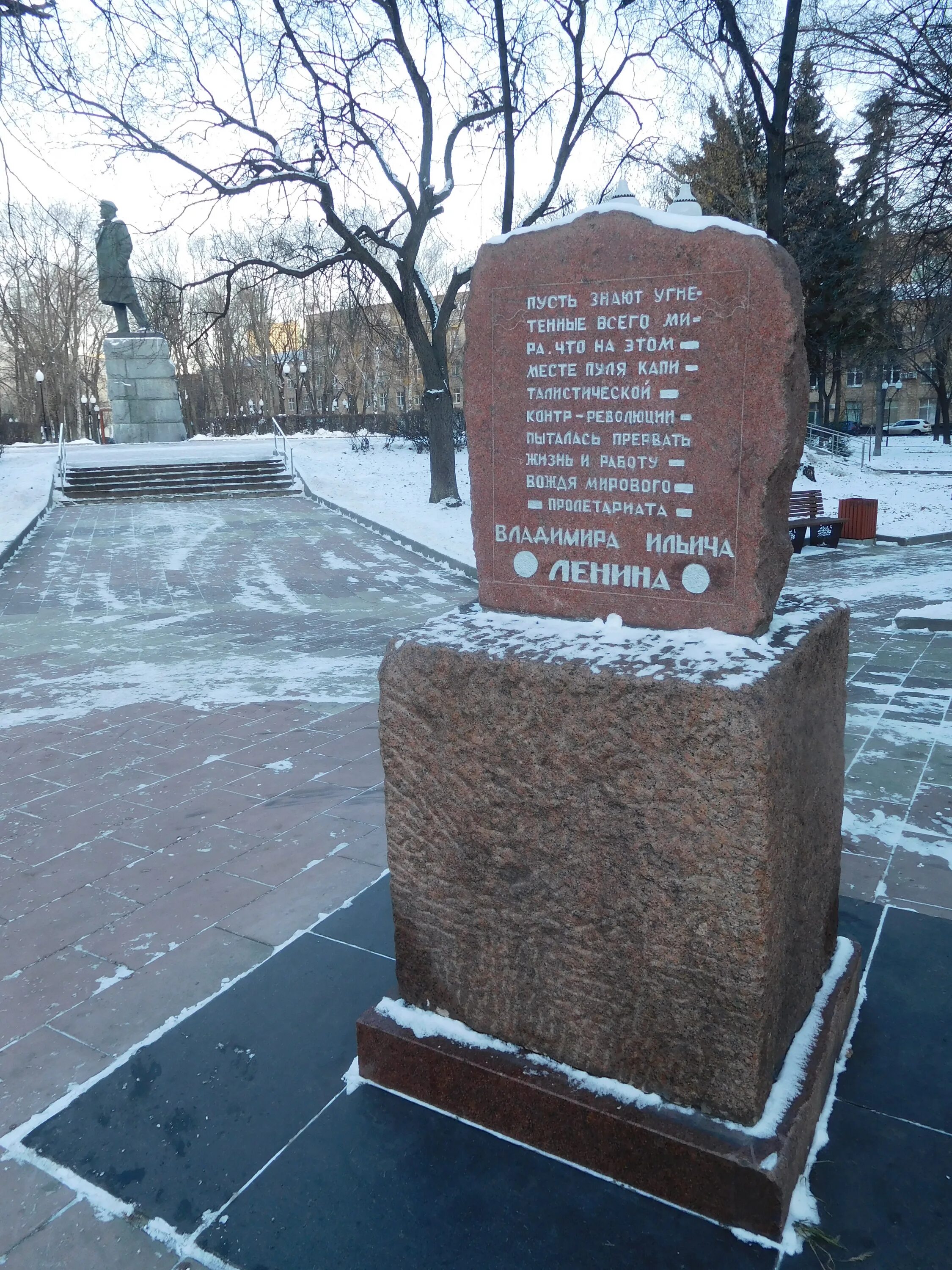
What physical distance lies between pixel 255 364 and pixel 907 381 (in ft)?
143

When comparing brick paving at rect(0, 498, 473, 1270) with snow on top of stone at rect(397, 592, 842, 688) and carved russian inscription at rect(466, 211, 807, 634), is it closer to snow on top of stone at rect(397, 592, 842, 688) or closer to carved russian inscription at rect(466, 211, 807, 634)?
snow on top of stone at rect(397, 592, 842, 688)

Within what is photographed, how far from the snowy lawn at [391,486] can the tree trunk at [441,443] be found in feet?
1.13

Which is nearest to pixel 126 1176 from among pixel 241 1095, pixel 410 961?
pixel 241 1095

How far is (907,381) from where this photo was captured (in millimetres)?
63125

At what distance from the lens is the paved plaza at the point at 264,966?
7.00 ft

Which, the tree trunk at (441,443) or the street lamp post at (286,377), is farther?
the street lamp post at (286,377)

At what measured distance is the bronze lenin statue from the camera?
85.5ft

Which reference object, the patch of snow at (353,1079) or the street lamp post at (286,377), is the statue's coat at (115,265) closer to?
the street lamp post at (286,377)

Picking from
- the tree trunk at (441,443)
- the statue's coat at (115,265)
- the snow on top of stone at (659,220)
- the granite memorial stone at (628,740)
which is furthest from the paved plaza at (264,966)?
the statue's coat at (115,265)

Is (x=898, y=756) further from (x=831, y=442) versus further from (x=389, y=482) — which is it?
(x=831, y=442)

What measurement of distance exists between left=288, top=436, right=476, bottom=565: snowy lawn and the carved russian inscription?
29.2 feet

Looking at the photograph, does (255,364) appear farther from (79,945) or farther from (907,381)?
(79,945)

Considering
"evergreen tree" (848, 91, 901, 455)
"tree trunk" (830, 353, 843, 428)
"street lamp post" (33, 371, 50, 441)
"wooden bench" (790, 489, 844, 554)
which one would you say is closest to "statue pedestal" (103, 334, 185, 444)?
"street lamp post" (33, 371, 50, 441)

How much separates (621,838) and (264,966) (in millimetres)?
1641
